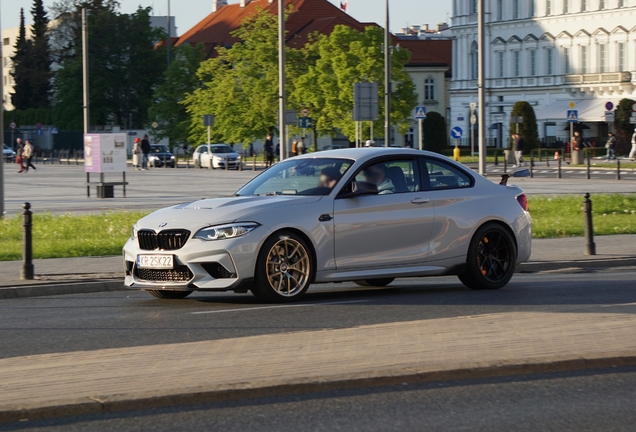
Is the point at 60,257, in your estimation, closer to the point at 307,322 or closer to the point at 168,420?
the point at 307,322

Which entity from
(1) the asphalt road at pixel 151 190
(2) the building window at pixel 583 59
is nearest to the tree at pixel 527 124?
(2) the building window at pixel 583 59

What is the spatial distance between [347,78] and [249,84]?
397 inches

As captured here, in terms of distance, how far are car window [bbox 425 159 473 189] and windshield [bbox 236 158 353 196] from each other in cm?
101

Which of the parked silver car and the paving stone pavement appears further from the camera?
the parked silver car

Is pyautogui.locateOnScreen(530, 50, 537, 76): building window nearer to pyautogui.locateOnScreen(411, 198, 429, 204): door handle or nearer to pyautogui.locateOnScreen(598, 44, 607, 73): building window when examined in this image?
pyautogui.locateOnScreen(598, 44, 607, 73): building window

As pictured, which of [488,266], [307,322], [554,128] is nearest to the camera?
[307,322]

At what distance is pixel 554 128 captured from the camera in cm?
9794

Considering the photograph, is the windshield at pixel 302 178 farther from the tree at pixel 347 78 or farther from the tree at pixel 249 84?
the tree at pixel 249 84

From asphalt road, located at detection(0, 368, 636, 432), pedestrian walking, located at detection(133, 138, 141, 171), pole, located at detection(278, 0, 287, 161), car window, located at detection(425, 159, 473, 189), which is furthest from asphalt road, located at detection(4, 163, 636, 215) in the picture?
asphalt road, located at detection(0, 368, 636, 432)

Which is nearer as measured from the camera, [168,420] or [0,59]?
[168,420]

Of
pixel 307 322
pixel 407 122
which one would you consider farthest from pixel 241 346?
pixel 407 122

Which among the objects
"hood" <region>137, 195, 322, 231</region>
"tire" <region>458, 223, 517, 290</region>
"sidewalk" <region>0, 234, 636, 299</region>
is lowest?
"sidewalk" <region>0, 234, 636, 299</region>

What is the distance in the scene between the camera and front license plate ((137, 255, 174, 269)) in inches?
463

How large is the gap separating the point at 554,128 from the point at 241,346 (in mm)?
91496
